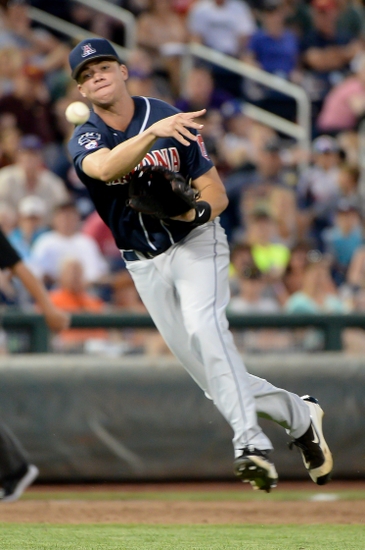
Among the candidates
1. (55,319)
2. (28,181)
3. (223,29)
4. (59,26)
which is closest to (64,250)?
(28,181)

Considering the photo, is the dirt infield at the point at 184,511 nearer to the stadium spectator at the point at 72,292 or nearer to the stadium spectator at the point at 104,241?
the stadium spectator at the point at 72,292

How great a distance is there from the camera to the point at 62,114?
10.2 metres

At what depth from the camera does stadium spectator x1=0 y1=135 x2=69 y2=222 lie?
9016 mm

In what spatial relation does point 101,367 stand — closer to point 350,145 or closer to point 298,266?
point 298,266

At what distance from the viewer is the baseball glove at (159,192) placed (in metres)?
4.27

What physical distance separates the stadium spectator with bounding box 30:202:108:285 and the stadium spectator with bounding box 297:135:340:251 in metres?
2.64

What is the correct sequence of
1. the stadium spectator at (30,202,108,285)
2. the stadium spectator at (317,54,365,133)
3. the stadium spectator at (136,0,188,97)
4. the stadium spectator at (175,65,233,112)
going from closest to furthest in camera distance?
the stadium spectator at (30,202,108,285) < the stadium spectator at (175,65,233,112) < the stadium spectator at (136,0,188,97) < the stadium spectator at (317,54,365,133)

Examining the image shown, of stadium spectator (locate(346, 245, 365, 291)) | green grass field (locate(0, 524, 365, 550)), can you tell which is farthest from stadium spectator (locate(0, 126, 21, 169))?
green grass field (locate(0, 524, 365, 550))

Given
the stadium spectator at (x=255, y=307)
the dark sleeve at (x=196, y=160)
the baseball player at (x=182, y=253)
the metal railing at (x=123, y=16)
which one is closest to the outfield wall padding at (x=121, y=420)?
the stadium spectator at (x=255, y=307)

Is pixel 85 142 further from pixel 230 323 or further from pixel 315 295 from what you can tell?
pixel 315 295

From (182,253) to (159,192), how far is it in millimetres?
413

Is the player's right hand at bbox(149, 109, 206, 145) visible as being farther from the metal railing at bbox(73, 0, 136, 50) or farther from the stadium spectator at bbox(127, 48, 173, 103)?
the metal railing at bbox(73, 0, 136, 50)

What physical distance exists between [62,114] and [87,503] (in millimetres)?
5318

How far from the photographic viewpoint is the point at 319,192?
1092cm
